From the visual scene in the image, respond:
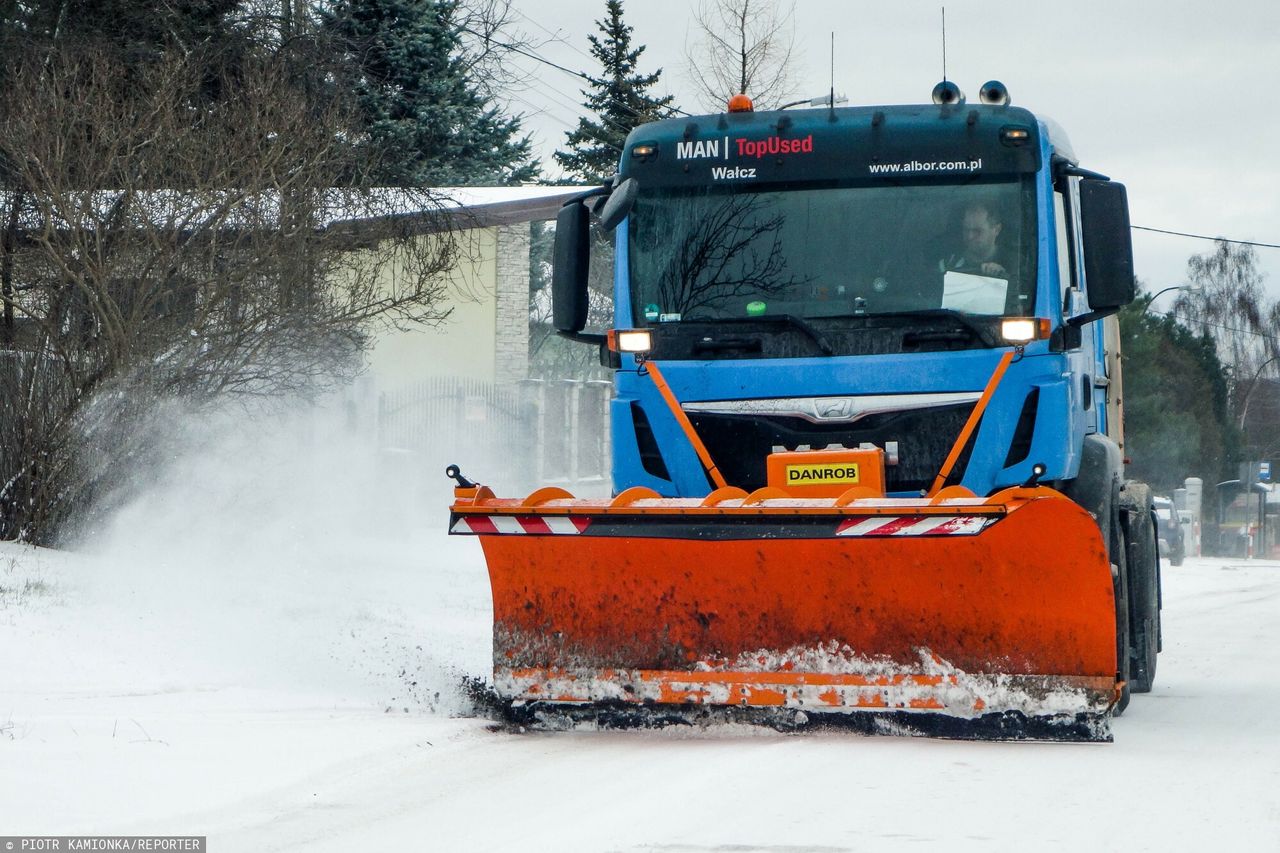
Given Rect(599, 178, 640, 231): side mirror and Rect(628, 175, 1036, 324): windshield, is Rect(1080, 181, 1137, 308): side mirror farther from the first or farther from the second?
Rect(599, 178, 640, 231): side mirror

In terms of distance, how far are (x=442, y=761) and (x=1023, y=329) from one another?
292cm

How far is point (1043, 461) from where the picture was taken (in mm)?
6449

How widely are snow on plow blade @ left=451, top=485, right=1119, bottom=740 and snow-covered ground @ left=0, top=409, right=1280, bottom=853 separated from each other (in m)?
0.16

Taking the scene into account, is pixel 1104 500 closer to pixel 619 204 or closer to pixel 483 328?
pixel 619 204

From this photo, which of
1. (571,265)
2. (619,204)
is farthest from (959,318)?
(571,265)

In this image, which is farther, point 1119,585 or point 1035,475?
point 1119,585

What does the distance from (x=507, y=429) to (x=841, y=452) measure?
1692 centimetres

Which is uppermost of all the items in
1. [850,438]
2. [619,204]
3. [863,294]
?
[619,204]

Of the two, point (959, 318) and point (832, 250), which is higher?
point (832, 250)

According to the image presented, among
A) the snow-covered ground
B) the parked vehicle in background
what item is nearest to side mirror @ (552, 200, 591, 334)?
the snow-covered ground

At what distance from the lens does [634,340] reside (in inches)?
279

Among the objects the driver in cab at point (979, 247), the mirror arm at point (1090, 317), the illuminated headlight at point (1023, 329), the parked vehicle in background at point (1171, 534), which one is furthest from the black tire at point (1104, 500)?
the parked vehicle in background at point (1171, 534)

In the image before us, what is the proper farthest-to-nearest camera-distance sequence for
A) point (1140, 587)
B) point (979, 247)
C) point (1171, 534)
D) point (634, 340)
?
1. point (1171, 534)
2. point (1140, 587)
3. point (634, 340)
4. point (979, 247)

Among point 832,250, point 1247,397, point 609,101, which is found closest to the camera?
point 832,250
